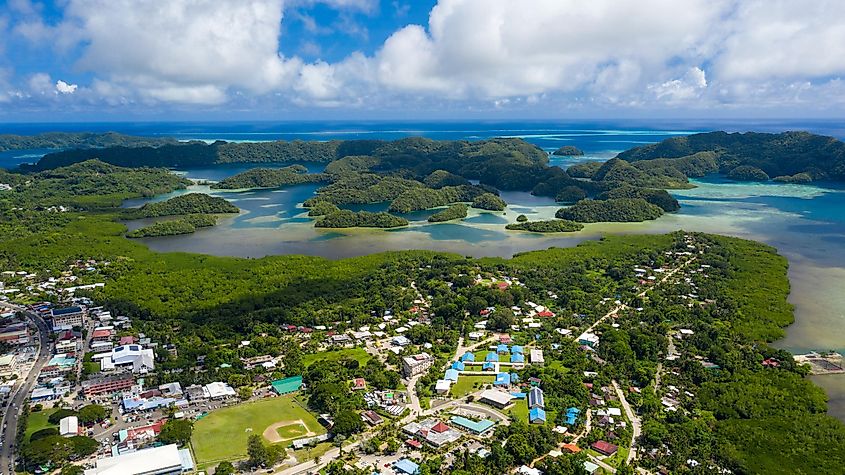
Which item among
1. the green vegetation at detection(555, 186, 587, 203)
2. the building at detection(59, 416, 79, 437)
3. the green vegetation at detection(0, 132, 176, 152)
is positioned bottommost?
the building at detection(59, 416, 79, 437)

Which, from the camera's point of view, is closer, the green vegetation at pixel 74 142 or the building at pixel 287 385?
the building at pixel 287 385

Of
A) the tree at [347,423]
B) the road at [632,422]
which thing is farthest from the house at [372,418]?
the road at [632,422]

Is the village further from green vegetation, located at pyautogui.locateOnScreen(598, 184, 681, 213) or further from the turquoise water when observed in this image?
green vegetation, located at pyautogui.locateOnScreen(598, 184, 681, 213)

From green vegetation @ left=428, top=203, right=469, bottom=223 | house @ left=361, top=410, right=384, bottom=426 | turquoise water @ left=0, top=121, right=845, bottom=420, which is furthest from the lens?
green vegetation @ left=428, top=203, right=469, bottom=223

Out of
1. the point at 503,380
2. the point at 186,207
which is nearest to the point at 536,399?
the point at 503,380

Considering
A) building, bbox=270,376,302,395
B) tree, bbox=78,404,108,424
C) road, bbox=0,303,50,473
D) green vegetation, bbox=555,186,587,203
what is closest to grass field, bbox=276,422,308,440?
building, bbox=270,376,302,395

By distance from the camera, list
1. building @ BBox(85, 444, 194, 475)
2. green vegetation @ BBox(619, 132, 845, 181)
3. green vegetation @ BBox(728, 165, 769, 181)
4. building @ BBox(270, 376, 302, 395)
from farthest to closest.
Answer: green vegetation @ BBox(728, 165, 769, 181) → green vegetation @ BBox(619, 132, 845, 181) → building @ BBox(270, 376, 302, 395) → building @ BBox(85, 444, 194, 475)

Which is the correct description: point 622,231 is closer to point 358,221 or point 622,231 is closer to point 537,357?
point 358,221

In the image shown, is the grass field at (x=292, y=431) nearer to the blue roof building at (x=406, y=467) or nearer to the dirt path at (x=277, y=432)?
the dirt path at (x=277, y=432)
